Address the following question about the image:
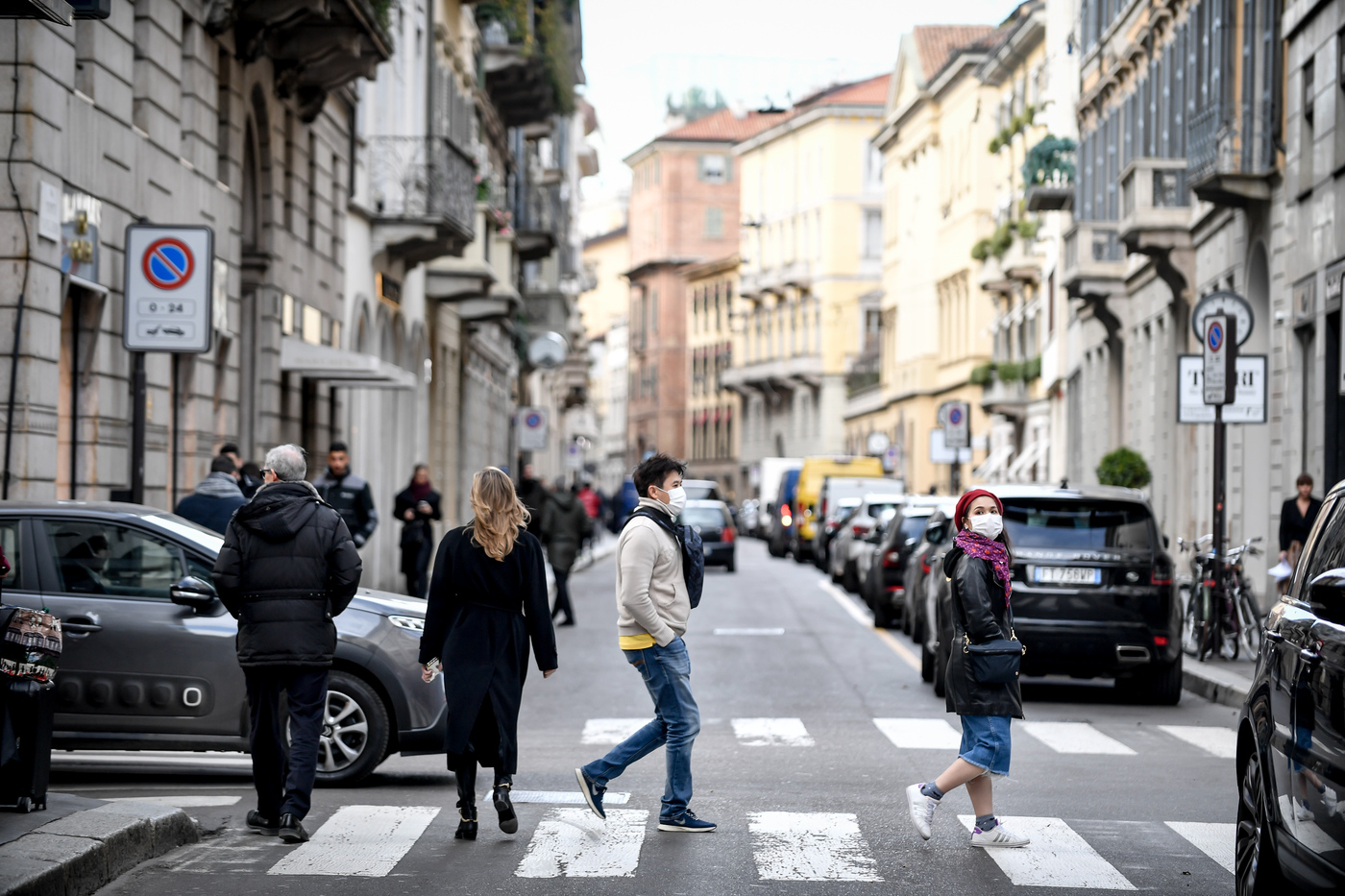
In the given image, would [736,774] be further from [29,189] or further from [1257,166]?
[1257,166]

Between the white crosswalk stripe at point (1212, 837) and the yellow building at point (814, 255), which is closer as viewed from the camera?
the white crosswalk stripe at point (1212, 837)

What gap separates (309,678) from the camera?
9734mm

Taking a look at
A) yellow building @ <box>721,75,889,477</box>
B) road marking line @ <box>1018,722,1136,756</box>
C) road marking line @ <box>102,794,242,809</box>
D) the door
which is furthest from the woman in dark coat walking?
yellow building @ <box>721,75,889,477</box>

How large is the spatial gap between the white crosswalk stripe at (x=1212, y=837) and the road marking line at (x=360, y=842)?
140 inches

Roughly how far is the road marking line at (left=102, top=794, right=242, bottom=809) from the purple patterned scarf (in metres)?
3.90

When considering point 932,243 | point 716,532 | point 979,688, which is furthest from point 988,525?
point 932,243

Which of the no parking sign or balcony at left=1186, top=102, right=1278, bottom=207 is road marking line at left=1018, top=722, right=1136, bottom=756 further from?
balcony at left=1186, top=102, right=1278, bottom=207

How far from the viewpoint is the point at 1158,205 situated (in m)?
32.9

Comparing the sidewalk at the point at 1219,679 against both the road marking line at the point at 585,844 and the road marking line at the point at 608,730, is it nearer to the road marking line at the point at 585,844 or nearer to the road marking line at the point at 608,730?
the road marking line at the point at 608,730

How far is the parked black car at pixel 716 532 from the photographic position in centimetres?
4294

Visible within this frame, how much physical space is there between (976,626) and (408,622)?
3408 mm

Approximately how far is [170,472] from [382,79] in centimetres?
1332

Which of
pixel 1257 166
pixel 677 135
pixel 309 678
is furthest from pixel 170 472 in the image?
pixel 677 135

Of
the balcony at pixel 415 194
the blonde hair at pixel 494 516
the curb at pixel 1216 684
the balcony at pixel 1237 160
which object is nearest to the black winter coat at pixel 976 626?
the blonde hair at pixel 494 516
